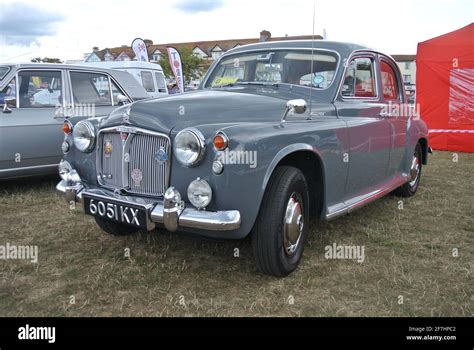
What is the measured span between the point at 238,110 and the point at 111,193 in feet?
3.70

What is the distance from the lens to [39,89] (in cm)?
584

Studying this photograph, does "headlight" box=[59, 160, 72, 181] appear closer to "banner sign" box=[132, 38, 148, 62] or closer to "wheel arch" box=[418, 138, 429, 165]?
"wheel arch" box=[418, 138, 429, 165]

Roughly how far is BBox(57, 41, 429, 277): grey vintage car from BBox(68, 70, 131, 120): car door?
7.40ft

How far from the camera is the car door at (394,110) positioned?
16.1 ft

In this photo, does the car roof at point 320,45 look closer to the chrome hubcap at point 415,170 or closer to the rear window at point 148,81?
the chrome hubcap at point 415,170

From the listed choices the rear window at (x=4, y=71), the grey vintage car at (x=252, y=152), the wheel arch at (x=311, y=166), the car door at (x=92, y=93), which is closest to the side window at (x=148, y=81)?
the car door at (x=92, y=93)

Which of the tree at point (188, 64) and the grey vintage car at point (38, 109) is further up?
the tree at point (188, 64)

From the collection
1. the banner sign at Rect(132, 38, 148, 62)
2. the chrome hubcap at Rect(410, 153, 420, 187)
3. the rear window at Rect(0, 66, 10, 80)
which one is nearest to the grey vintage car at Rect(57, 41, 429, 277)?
the chrome hubcap at Rect(410, 153, 420, 187)

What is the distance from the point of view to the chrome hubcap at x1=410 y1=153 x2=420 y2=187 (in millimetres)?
5984

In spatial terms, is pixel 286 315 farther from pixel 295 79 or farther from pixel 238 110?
pixel 295 79

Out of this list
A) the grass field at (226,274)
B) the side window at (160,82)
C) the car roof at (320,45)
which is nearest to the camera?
the grass field at (226,274)
